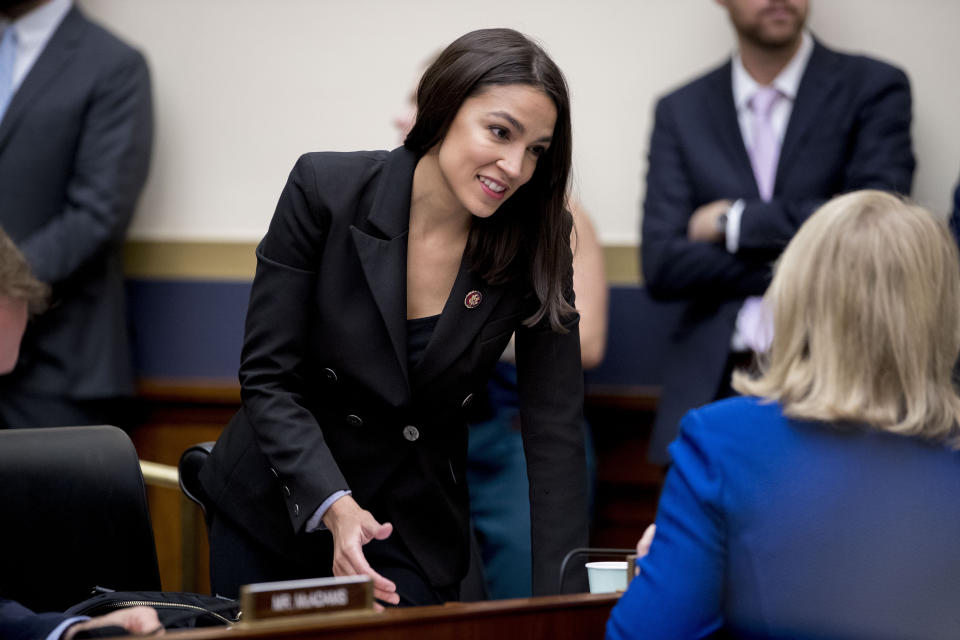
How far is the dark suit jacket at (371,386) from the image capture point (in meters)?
1.95

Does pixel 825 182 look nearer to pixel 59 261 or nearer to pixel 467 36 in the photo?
pixel 467 36

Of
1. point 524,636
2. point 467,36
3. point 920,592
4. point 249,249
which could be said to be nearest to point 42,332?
point 249,249

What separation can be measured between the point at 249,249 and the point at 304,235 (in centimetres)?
220

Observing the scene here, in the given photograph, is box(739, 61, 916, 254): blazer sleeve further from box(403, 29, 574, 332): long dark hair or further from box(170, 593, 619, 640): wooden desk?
box(170, 593, 619, 640): wooden desk

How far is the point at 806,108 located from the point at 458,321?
160cm

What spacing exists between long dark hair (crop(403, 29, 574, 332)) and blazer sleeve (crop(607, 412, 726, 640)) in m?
0.57

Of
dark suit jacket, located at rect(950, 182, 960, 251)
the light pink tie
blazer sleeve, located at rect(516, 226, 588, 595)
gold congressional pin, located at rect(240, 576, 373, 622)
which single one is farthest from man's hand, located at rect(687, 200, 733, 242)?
gold congressional pin, located at rect(240, 576, 373, 622)

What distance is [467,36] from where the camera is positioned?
77.1 inches

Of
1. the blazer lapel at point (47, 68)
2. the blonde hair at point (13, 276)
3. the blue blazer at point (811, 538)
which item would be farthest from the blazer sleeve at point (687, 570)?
the blazer lapel at point (47, 68)

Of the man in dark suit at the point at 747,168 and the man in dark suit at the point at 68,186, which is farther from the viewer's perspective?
the man in dark suit at the point at 68,186

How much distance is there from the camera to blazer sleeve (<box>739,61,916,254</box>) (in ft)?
10.0

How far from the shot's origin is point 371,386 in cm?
200

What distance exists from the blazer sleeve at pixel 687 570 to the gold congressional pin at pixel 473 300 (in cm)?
60

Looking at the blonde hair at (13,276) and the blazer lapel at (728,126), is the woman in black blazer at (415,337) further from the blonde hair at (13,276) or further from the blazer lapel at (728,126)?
the blazer lapel at (728,126)
